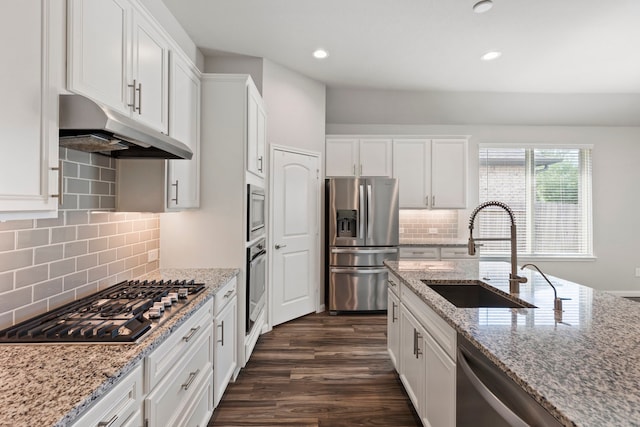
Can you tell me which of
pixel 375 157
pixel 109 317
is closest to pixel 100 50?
pixel 109 317

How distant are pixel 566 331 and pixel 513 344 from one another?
10.9 inches

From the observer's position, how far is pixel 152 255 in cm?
235

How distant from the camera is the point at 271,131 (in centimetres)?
357

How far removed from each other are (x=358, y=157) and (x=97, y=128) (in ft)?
11.7

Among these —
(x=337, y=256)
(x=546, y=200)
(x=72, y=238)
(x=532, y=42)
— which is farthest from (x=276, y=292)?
(x=546, y=200)

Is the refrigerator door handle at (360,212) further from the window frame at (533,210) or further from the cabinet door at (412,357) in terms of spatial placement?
the window frame at (533,210)

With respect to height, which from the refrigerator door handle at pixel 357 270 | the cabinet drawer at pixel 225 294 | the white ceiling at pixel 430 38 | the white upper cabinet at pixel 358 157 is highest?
the white ceiling at pixel 430 38

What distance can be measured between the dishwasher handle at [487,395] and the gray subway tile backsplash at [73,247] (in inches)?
70.2

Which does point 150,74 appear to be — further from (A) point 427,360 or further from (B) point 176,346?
(A) point 427,360

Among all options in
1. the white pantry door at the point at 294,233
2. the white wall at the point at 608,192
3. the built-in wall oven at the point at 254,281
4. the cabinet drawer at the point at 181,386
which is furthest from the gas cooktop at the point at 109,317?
the white wall at the point at 608,192

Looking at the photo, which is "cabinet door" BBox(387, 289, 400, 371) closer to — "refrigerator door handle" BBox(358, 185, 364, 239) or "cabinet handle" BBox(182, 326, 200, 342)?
"cabinet handle" BBox(182, 326, 200, 342)

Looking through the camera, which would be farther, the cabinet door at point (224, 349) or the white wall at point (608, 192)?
the white wall at point (608, 192)

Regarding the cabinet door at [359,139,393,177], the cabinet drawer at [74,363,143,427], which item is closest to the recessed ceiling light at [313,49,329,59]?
the cabinet door at [359,139,393,177]

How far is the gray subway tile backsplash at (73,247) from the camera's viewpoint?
1.28 m
